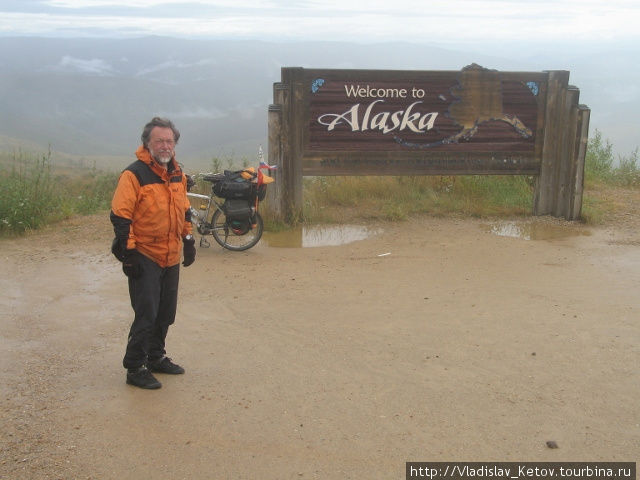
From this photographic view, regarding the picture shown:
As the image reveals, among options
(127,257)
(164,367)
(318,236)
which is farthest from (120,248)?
(318,236)

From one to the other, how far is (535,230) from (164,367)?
6914 mm

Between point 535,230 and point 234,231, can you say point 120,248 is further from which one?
point 535,230

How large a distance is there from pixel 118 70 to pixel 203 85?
10614 millimetres

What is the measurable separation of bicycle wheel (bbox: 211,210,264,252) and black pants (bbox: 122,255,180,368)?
13.2 ft

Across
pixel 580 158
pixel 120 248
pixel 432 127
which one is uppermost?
pixel 432 127

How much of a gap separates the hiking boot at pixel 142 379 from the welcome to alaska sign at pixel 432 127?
582cm

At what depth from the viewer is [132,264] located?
492 centimetres

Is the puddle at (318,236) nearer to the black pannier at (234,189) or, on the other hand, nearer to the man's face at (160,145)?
the black pannier at (234,189)

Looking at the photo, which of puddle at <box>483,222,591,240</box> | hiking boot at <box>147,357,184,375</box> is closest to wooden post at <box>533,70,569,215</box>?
puddle at <box>483,222,591,240</box>

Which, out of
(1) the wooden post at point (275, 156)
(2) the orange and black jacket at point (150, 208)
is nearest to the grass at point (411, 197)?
(1) the wooden post at point (275, 156)

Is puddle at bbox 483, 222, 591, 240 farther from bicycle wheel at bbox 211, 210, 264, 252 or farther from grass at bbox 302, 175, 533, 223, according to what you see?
bicycle wheel at bbox 211, 210, 264, 252

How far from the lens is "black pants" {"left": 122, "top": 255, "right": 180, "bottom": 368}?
5.01 metres

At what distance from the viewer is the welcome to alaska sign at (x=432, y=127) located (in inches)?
420

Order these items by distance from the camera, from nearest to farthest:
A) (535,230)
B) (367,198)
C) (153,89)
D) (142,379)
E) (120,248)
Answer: (120,248), (142,379), (535,230), (367,198), (153,89)
